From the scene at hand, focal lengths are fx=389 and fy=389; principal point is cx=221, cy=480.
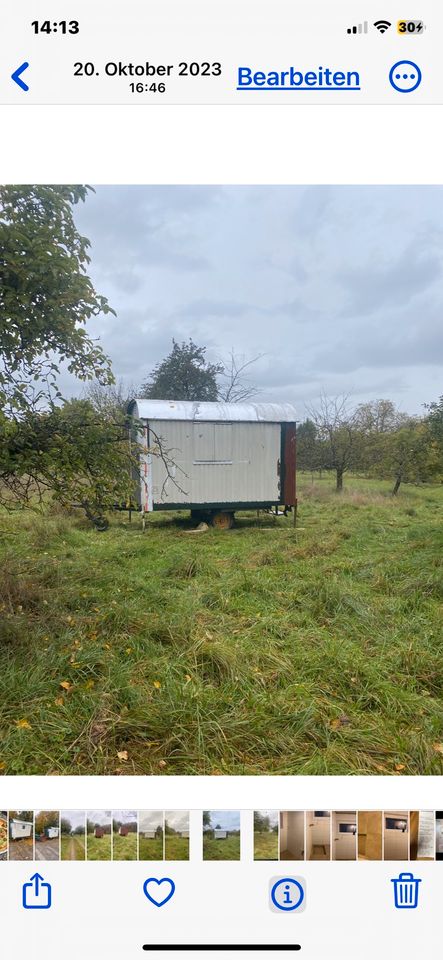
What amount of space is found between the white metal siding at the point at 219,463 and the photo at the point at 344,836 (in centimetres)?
869

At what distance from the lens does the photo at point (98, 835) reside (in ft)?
3.81

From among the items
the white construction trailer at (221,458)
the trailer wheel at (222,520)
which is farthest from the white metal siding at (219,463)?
the trailer wheel at (222,520)

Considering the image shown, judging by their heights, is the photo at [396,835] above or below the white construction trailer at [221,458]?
below

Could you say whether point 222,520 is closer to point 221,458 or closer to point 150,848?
point 221,458

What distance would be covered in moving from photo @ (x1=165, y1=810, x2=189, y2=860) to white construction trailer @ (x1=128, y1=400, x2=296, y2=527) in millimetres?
8411

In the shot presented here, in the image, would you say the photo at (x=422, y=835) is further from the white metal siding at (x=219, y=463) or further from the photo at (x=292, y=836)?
the white metal siding at (x=219, y=463)

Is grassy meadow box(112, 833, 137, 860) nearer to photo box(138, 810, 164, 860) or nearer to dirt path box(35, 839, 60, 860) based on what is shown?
photo box(138, 810, 164, 860)
